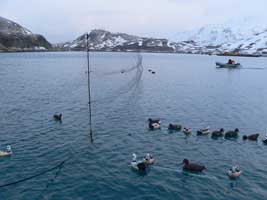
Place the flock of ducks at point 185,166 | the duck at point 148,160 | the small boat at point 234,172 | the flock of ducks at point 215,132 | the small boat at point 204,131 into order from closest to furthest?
the small boat at point 234,172, the flock of ducks at point 185,166, the duck at point 148,160, the flock of ducks at point 215,132, the small boat at point 204,131

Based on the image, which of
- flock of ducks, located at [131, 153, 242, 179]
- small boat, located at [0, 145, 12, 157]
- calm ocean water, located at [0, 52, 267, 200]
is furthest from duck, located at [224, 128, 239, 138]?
small boat, located at [0, 145, 12, 157]

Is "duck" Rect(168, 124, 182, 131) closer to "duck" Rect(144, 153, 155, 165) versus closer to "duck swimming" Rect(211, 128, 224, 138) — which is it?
"duck swimming" Rect(211, 128, 224, 138)

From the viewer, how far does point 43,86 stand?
91125 millimetres

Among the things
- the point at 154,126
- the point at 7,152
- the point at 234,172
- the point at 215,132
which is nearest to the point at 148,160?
the point at 234,172

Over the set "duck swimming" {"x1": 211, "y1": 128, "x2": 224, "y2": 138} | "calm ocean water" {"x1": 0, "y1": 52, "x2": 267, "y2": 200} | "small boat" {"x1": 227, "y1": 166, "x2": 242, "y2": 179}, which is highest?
"small boat" {"x1": 227, "y1": 166, "x2": 242, "y2": 179}

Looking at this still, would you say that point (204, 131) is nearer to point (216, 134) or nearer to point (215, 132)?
point (215, 132)

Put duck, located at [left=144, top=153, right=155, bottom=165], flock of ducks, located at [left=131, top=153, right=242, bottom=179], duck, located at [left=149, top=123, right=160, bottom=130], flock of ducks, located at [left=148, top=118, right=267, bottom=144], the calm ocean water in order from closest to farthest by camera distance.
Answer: the calm ocean water < flock of ducks, located at [left=131, top=153, right=242, bottom=179] < duck, located at [left=144, top=153, right=155, bottom=165] < flock of ducks, located at [left=148, top=118, right=267, bottom=144] < duck, located at [left=149, top=123, right=160, bottom=130]

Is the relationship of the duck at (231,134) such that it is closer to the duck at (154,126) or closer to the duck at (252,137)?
the duck at (252,137)

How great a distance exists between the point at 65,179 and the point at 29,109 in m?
32.0

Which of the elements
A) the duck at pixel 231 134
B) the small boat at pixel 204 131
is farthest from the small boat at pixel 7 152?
the duck at pixel 231 134

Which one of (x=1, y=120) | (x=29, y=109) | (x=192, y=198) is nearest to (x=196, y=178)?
(x=192, y=198)

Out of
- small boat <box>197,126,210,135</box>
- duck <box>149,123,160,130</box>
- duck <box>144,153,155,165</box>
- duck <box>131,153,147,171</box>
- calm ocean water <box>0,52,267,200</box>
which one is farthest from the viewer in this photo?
duck <box>149,123,160,130</box>

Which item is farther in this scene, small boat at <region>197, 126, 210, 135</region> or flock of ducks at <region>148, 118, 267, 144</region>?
small boat at <region>197, 126, 210, 135</region>

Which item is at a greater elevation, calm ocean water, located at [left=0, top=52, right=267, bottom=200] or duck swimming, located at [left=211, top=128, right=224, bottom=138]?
duck swimming, located at [left=211, top=128, right=224, bottom=138]
